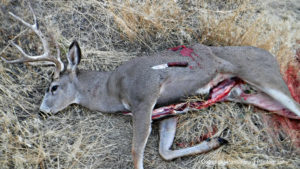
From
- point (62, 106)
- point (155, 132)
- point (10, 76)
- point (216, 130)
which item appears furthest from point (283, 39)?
point (10, 76)

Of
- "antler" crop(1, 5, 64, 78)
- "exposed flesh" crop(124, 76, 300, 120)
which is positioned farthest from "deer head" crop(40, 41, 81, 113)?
"exposed flesh" crop(124, 76, 300, 120)

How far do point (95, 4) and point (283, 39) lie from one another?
300cm

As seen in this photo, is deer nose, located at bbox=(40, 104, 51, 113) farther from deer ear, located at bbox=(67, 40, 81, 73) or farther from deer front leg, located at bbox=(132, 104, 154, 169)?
deer front leg, located at bbox=(132, 104, 154, 169)

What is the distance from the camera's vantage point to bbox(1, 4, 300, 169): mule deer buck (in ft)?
14.4

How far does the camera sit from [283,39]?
17.9 ft

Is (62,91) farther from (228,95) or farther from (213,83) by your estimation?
(228,95)

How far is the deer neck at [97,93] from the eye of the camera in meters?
4.59

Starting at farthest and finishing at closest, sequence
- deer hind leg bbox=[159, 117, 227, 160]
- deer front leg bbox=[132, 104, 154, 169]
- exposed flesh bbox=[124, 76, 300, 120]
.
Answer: exposed flesh bbox=[124, 76, 300, 120] < deer hind leg bbox=[159, 117, 227, 160] < deer front leg bbox=[132, 104, 154, 169]

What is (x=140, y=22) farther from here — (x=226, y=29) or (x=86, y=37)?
(x=226, y=29)

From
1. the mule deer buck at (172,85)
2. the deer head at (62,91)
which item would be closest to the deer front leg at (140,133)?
the mule deer buck at (172,85)

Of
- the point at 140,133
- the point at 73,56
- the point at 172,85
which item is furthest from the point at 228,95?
the point at 73,56

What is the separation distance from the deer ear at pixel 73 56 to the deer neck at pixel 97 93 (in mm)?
142

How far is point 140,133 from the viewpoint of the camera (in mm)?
4152

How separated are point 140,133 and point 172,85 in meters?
0.74
